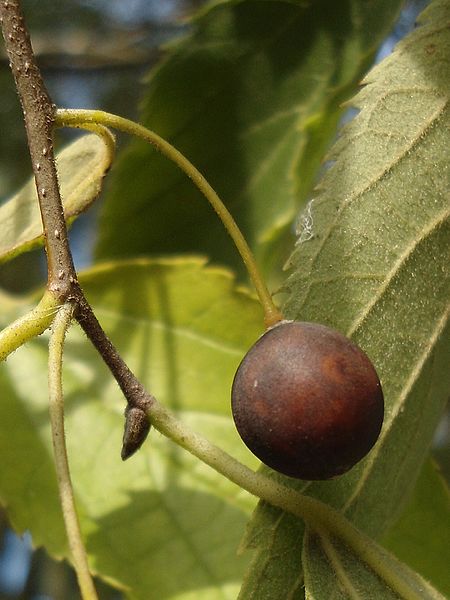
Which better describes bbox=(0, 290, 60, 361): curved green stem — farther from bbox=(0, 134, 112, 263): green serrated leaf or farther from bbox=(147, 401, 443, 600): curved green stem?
bbox=(0, 134, 112, 263): green serrated leaf

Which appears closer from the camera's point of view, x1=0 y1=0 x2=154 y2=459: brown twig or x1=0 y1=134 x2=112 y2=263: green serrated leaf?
x1=0 y1=0 x2=154 y2=459: brown twig

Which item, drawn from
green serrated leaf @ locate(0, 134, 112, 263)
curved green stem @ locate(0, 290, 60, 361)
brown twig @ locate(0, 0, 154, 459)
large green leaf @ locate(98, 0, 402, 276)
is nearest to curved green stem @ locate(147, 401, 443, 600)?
brown twig @ locate(0, 0, 154, 459)

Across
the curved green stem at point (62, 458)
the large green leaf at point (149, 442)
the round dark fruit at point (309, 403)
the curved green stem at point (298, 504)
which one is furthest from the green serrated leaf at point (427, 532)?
the curved green stem at point (62, 458)

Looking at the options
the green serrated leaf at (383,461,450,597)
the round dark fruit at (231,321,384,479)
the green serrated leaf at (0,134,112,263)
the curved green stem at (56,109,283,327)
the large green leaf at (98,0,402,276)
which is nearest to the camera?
the round dark fruit at (231,321,384,479)

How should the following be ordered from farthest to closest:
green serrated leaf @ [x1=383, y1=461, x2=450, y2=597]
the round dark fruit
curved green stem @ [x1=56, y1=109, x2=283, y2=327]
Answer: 1. green serrated leaf @ [x1=383, y1=461, x2=450, y2=597]
2. curved green stem @ [x1=56, y1=109, x2=283, y2=327]
3. the round dark fruit

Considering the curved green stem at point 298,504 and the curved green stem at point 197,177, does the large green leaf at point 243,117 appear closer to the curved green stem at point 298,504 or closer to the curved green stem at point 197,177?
the curved green stem at point 197,177

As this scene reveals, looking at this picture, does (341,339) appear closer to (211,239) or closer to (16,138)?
(211,239)

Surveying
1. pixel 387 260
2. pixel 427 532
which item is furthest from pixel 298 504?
pixel 427 532

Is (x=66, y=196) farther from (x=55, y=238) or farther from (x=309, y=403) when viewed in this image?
(x=309, y=403)

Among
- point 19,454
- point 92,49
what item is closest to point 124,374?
point 19,454
